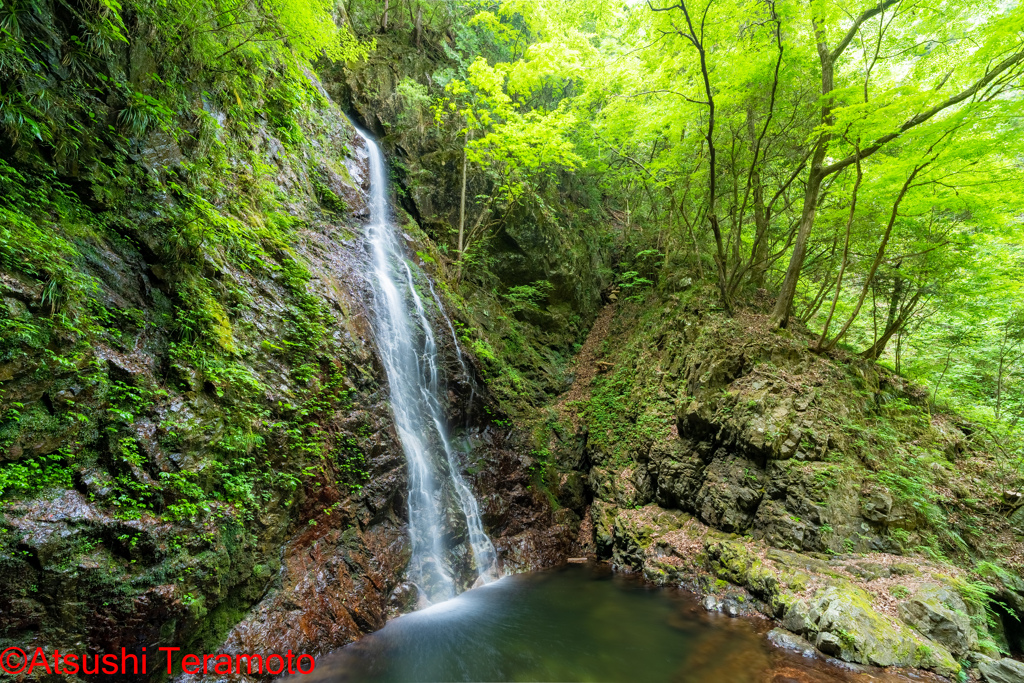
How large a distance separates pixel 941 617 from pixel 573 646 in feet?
15.2

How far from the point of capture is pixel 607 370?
12.8 metres

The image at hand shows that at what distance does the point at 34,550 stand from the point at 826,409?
10900mm

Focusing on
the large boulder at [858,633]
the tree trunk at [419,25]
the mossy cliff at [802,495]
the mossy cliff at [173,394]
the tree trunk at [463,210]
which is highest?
the tree trunk at [419,25]

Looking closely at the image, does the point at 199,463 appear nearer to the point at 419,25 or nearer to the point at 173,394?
the point at 173,394

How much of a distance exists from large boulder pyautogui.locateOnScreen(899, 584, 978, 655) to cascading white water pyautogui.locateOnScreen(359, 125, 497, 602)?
622cm

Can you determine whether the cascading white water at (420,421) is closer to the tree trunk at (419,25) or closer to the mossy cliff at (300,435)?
the mossy cliff at (300,435)

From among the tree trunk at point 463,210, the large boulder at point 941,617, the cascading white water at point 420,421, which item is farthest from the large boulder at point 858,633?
the tree trunk at point 463,210

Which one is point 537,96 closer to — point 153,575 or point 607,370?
point 607,370

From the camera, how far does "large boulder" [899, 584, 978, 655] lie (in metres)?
4.95

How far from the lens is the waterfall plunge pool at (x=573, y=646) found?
4824mm

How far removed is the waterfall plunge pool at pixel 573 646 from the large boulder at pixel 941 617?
88 cm

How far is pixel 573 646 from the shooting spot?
5641mm

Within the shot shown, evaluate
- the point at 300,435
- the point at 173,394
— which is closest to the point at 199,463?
the point at 173,394

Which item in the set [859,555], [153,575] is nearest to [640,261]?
[859,555]
